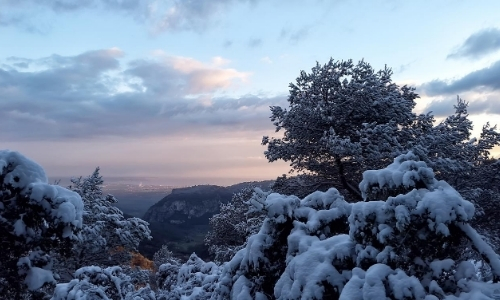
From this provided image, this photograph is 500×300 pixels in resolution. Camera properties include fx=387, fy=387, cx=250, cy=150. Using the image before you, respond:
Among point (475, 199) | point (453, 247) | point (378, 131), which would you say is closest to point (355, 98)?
point (378, 131)

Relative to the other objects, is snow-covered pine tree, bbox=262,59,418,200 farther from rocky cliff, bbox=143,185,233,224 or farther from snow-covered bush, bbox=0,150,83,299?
rocky cliff, bbox=143,185,233,224

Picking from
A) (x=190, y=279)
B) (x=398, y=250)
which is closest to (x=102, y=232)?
(x=190, y=279)

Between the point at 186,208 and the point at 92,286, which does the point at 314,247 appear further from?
the point at 186,208

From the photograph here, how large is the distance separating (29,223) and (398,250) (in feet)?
17.6

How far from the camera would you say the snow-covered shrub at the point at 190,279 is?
7.11m

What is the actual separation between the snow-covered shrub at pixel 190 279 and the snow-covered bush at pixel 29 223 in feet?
8.07

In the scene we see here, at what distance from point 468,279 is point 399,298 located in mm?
902

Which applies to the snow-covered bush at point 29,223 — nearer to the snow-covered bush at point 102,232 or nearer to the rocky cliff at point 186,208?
the snow-covered bush at point 102,232

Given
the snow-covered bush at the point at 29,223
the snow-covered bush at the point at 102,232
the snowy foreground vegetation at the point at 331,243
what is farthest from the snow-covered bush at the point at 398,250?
the snow-covered bush at the point at 102,232

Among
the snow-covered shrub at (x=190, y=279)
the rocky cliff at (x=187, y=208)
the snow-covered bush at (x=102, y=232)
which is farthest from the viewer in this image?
the rocky cliff at (x=187, y=208)

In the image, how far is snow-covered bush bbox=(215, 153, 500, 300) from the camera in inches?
147

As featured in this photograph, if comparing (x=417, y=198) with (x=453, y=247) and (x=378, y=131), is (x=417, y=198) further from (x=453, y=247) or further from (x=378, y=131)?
(x=378, y=131)

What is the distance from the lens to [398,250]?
4.00 meters

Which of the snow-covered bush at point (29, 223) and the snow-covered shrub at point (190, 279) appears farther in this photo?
the snow-covered shrub at point (190, 279)
